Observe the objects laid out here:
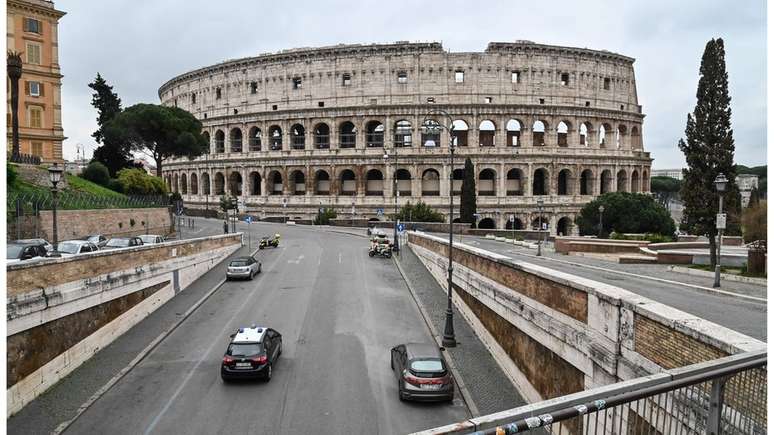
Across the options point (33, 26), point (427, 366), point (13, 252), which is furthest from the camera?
point (33, 26)

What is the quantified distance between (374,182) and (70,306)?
51.3 m

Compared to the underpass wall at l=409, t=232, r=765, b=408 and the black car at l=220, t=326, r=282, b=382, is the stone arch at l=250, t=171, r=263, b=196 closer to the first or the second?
the underpass wall at l=409, t=232, r=765, b=408

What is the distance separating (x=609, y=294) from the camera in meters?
9.96

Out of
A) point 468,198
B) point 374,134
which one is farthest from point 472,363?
point 374,134

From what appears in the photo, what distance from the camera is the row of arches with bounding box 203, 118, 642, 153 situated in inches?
2470

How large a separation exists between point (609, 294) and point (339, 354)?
30.6 ft

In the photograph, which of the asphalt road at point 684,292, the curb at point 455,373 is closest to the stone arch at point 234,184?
the asphalt road at point 684,292

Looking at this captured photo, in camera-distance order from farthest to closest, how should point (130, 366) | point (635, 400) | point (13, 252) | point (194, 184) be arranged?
point (194, 184), point (13, 252), point (130, 366), point (635, 400)

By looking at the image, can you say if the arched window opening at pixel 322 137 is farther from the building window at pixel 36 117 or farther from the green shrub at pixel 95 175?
the building window at pixel 36 117

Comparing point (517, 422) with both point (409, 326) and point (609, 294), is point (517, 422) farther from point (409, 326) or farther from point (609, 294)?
point (409, 326)

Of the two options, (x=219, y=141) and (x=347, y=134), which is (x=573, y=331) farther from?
(x=219, y=141)

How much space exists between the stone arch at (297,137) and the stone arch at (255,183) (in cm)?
673

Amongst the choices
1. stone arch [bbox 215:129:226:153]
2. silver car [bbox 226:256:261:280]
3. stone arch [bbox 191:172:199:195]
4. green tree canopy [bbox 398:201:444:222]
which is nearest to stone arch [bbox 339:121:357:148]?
green tree canopy [bbox 398:201:444:222]

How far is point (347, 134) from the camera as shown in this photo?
65312 mm
